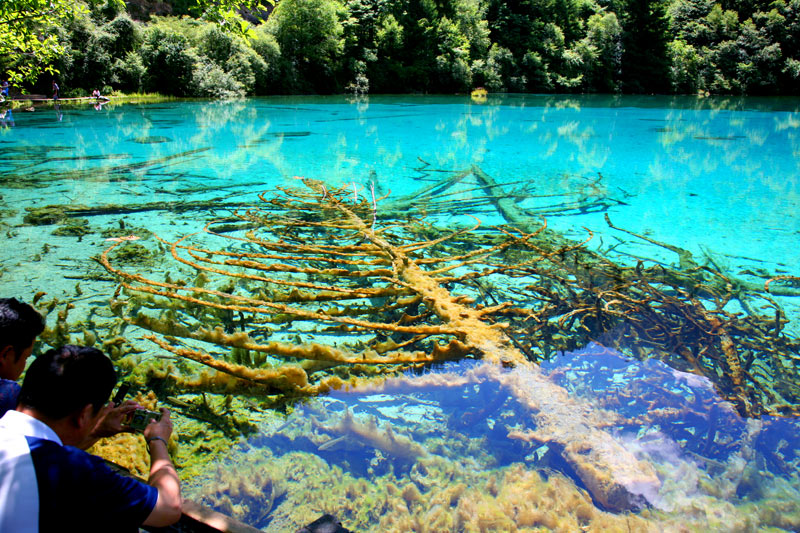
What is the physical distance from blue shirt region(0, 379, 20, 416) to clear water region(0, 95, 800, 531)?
75cm

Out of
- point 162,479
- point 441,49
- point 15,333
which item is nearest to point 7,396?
point 15,333

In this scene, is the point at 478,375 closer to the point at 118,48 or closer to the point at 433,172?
the point at 433,172

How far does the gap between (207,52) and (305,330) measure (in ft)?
112

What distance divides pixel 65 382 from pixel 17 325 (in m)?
0.52

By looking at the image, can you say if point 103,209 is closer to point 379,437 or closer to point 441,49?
point 379,437

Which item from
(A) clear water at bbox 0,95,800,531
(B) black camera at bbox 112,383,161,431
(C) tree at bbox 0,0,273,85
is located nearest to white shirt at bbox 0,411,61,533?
(B) black camera at bbox 112,383,161,431

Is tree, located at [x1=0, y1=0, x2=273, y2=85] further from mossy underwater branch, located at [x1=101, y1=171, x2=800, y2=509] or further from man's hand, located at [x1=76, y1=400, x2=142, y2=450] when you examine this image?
man's hand, located at [x1=76, y1=400, x2=142, y2=450]

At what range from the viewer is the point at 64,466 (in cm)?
123

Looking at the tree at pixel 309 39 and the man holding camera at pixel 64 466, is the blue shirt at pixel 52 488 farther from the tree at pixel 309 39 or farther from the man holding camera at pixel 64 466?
the tree at pixel 309 39

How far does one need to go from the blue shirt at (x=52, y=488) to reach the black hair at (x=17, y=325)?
519mm

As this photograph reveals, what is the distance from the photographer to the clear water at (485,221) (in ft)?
6.81

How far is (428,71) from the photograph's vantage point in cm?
4097

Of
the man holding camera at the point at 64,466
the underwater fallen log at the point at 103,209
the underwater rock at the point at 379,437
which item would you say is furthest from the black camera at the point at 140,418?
the underwater fallen log at the point at 103,209

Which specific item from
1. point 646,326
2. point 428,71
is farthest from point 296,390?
point 428,71
